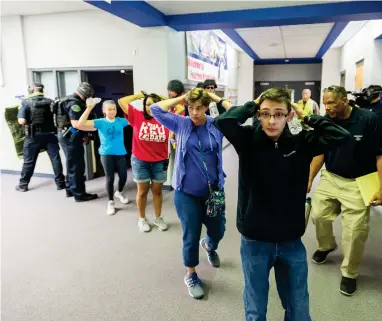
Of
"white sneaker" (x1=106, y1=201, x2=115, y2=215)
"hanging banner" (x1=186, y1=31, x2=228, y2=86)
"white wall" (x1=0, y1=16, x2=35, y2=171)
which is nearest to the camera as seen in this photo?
"white sneaker" (x1=106, y1=201, x2=115, y2=215)

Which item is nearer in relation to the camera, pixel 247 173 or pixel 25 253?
pixel 247 173

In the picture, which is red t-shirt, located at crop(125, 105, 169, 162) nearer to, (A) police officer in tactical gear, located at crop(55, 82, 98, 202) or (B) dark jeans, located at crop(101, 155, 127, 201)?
(B) dark jeans, located at crop(101, 155, 127, 201)

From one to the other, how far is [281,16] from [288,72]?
765 cm

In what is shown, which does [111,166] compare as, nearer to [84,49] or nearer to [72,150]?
[72,150]

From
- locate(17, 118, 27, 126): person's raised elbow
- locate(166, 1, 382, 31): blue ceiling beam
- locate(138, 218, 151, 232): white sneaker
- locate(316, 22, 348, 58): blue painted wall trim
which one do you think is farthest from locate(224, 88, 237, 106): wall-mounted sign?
locate(138, 218, 151, 232): white sneaker

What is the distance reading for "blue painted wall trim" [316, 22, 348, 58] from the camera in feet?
19.6

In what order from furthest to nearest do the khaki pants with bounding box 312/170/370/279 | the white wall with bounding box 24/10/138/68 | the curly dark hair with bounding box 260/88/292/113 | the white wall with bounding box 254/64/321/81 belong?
the white wall with bounding box 254/64/321/81
the white wall with bounding box 24/10/138/68
the khaki pants with bounding box 312/170/370/279
the curly dark hair with bounding box 260/88/292/113

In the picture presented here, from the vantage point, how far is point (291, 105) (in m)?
1.47

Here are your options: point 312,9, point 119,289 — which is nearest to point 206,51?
point 312,9

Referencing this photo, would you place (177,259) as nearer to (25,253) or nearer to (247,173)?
(25,253)

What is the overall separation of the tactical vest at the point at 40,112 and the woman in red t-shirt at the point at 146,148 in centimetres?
212

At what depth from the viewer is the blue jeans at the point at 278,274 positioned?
4.91ft

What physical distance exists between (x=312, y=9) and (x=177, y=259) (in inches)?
138

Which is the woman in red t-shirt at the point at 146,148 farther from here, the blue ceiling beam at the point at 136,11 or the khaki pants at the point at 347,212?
the khaki pants at the point at 347,212
